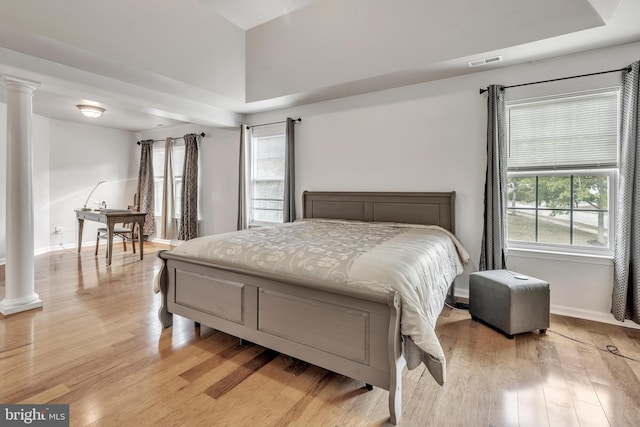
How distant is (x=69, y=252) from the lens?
540cm

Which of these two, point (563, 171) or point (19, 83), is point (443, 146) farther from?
point (19, 83)

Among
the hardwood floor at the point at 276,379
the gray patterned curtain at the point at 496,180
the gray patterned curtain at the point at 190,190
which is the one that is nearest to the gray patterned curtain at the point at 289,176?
the gray patterned curtain at the point at 190,190

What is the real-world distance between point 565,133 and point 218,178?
194 inches

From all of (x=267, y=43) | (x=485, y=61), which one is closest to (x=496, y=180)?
(x=485, y=61)

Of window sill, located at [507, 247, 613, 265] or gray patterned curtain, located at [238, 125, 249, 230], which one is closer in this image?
window sill, located at [507, 247, 613, 265]

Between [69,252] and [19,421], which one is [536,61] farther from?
[69,252]

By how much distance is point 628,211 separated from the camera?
2523 millimetres

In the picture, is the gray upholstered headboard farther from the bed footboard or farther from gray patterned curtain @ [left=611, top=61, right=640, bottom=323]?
the bed footboard

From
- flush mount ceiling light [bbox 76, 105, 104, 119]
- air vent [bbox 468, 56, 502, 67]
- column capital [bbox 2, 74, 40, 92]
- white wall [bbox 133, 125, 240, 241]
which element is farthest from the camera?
white wall [bbox 133, 125, 240, 241]

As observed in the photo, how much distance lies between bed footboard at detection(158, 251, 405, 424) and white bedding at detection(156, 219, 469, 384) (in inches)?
2.8

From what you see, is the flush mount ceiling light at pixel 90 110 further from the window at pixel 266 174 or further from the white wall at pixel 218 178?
the window at pixel 266 174

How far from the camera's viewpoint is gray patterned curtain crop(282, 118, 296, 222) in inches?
176

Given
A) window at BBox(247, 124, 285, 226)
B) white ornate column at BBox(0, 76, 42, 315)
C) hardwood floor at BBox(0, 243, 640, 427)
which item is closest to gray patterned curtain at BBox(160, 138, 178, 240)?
window at BBox(247, 124, 285, 226)

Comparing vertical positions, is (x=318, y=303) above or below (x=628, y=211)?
below
